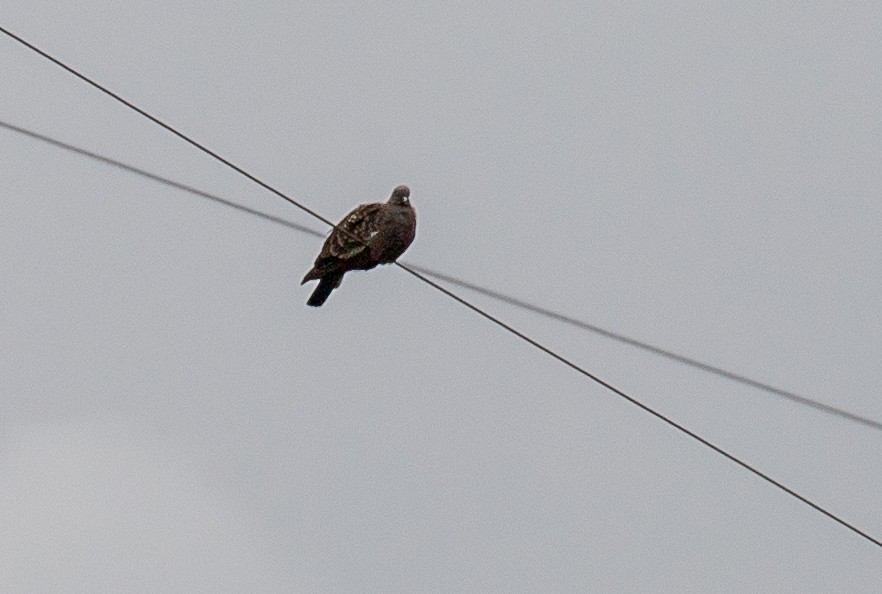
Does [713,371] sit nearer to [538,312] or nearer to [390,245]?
[538,312]

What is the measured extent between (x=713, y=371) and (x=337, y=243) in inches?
221

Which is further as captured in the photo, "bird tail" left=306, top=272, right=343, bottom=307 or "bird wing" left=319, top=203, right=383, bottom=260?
"bird tail" left=306, top=272, right=343, bottom=307

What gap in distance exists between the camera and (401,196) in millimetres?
16188

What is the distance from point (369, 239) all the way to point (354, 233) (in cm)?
11

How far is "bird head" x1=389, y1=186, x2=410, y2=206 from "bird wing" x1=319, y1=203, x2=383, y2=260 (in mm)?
115

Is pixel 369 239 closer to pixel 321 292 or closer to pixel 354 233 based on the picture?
pixel 354 233

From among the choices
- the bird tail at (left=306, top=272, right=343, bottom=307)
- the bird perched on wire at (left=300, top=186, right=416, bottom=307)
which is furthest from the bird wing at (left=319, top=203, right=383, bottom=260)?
the bird tail at (left=306, top=272, right=343, bottom=307)

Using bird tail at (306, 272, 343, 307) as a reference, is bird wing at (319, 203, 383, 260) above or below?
above

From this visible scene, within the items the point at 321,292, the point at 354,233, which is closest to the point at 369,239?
the point at 354,233

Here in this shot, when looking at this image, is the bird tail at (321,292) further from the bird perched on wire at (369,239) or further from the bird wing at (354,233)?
the bird wing at (354,233)

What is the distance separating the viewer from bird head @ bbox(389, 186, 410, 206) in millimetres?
16141

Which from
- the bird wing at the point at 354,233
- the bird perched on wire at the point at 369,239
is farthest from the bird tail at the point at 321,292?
the bird wing at the point at 354,233

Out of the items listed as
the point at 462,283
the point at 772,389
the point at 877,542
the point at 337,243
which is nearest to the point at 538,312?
the point at 462,283

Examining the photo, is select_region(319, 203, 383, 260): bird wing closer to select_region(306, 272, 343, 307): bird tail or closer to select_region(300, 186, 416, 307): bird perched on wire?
select_region(300, 186, 416, 307): bird perched on wire
